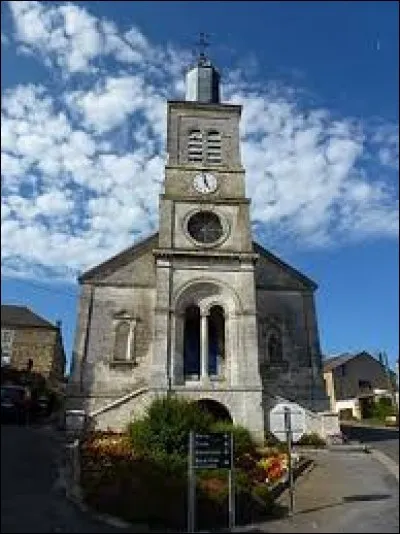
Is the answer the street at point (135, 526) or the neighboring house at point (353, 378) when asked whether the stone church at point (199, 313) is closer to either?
the street at point (135, 526)

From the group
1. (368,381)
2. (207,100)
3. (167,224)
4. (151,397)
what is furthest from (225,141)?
(368,381)

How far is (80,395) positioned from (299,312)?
1211 cm

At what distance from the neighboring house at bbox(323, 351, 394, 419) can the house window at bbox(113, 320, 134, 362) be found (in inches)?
1200

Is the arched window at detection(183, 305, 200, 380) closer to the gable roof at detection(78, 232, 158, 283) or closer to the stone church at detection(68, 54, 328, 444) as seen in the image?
the stone church at detection(68, 54, 328, 444)

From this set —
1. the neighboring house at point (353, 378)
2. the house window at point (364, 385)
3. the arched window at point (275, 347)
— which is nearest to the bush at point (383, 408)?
the neighboring house at point (353, 378)

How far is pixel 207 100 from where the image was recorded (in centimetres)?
3716

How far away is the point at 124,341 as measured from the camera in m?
30.4

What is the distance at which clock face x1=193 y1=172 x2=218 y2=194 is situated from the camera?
108ft

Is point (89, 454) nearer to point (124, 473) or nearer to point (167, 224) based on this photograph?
point (124, 473)

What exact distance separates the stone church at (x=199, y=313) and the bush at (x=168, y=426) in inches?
112

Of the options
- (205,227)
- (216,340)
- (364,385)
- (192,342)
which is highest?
(205,227)

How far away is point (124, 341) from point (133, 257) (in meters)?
4.71

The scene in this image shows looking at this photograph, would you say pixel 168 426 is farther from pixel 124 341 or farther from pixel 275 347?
pixel 275 347

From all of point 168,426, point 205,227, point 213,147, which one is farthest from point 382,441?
point 213,147
